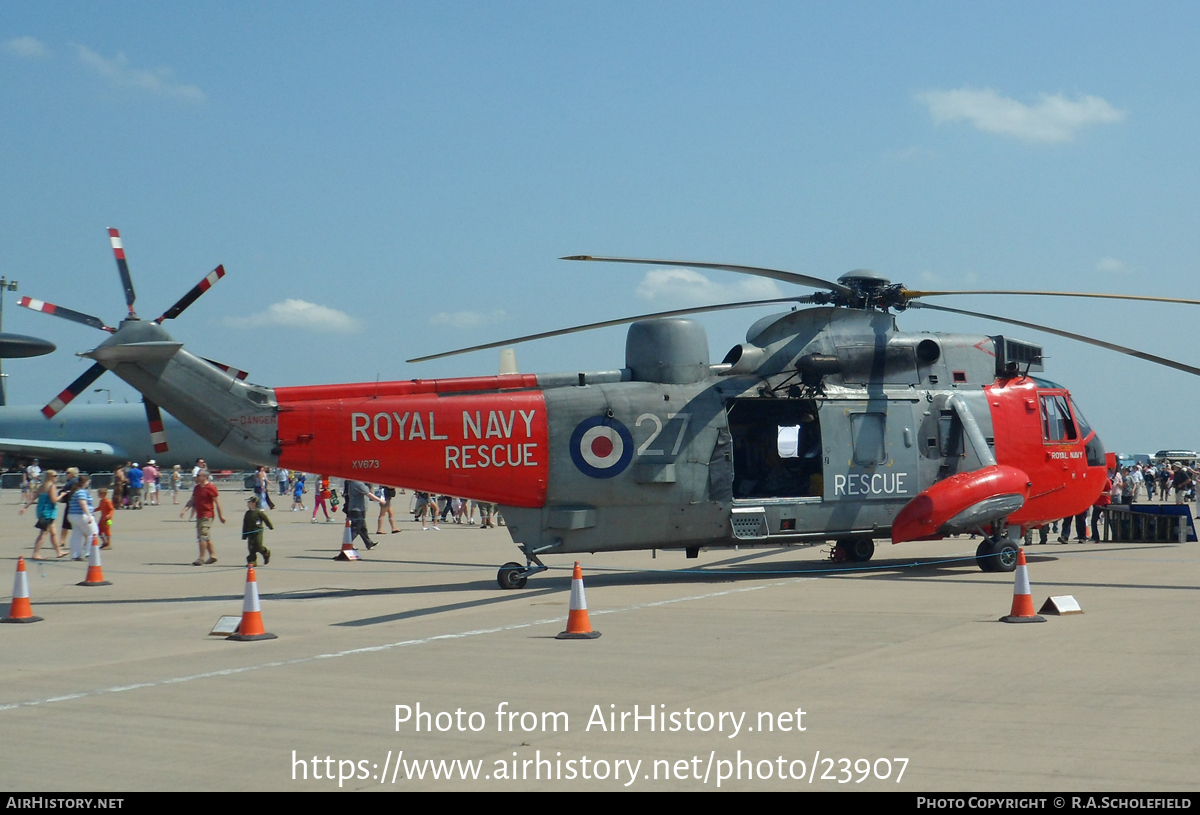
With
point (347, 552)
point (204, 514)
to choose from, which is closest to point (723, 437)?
point (347, 552)

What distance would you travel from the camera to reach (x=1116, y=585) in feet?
47.1

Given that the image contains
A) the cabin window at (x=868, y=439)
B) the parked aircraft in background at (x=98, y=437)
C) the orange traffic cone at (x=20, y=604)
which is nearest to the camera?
the orange traffic cone at (x=20, y=604)

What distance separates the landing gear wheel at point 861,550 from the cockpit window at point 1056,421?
11.1 feet

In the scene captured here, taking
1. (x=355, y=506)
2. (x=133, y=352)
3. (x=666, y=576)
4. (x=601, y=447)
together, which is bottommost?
(x=666, y=576)

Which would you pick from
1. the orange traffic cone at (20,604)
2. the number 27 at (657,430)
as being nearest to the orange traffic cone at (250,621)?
the orange traffic cone at (20,604)

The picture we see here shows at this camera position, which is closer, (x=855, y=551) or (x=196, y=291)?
(x=196, y=291)

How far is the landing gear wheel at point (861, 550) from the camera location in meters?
17.8

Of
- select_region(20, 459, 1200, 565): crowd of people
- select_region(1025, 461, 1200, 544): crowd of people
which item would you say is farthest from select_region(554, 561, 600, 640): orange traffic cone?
select_region(1025, 461, 1200, 544): crowd of people

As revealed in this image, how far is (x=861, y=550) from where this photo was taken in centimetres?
1783

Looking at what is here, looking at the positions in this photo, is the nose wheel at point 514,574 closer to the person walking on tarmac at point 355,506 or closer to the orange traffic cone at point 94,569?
the orange traffic cone at point 94,569

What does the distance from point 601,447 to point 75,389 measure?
6844mm

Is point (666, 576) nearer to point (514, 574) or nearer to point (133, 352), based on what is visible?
point (514, 574)

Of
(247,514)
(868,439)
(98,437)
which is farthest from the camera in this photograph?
(98,437)
